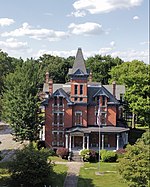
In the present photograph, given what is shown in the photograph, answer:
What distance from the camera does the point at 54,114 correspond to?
46312 millimetres

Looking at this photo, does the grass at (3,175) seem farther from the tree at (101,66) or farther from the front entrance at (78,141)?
the tree at (101,66)

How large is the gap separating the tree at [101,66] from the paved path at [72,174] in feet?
168

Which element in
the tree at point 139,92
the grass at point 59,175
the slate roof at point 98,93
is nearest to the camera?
the grass at point 59,175

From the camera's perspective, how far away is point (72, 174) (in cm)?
3575

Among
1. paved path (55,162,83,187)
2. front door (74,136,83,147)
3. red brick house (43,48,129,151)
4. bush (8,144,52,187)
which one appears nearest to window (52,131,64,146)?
red brick house (43,48,129,151)

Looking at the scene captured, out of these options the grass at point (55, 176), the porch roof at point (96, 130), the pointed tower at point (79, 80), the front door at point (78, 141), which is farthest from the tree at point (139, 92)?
the grass at point (55, 176)

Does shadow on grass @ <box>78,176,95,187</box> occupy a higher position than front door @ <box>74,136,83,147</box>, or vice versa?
front door @ <box>74,136,83,147</box>

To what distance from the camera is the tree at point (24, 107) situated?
4409 cm

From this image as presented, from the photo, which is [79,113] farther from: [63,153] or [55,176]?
[55,176]

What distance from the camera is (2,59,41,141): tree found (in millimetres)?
44094

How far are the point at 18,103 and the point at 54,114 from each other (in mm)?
5324

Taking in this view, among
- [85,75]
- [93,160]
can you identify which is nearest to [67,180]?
[93,160]

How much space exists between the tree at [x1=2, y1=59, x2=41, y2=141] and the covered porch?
481 cm

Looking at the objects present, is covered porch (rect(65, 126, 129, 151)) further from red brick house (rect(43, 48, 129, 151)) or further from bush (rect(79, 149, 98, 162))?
bush (rect(79, 149, 98, 162))
